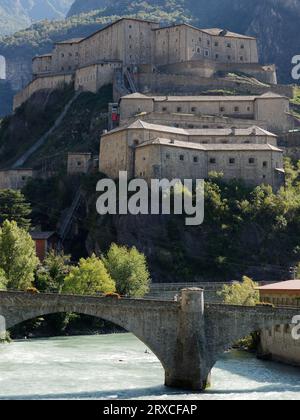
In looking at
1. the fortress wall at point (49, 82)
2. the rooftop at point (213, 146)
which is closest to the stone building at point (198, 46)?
the fortress wall at point (49, 82)

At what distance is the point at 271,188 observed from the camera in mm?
106562

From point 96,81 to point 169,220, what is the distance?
4144 centimetres

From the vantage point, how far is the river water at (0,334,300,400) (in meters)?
49.2

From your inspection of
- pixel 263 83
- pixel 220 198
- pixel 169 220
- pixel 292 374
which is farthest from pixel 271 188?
pixel 292 374

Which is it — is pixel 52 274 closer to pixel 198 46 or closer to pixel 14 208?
pixel 14 208

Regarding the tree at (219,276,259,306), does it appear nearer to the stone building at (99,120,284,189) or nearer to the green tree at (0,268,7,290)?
the green tree at (0,268,7,290)

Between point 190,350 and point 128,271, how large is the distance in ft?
120

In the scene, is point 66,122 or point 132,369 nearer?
point 132,369

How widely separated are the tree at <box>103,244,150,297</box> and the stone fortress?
49.9ft

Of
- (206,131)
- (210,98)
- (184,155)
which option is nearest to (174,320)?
(184,155)

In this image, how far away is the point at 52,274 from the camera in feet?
292
